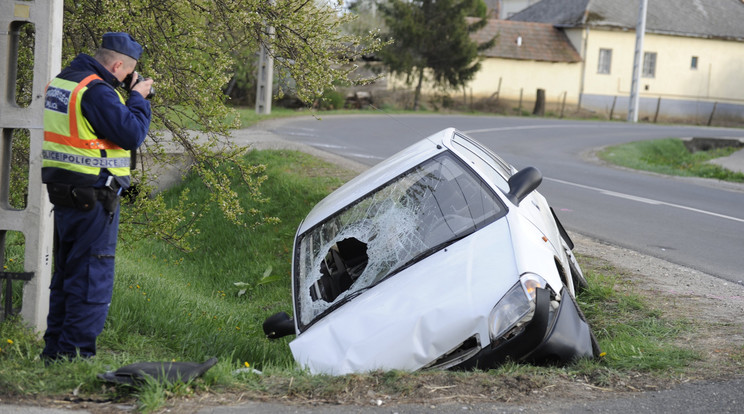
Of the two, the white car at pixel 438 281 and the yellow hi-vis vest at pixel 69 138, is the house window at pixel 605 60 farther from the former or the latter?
the yellow hi-vis vest at pixel 69 138

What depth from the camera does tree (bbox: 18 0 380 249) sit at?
6605 millimetres

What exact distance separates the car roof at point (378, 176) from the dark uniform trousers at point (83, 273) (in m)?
1.79

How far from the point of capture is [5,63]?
16.0 ft

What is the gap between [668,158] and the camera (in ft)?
81.6

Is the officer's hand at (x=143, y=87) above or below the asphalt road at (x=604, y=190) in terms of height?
above

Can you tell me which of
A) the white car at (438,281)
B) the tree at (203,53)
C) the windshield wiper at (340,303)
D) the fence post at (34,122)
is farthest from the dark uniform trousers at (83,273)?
the tree at (203,53)

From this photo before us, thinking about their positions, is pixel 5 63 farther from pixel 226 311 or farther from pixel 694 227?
pixel 694 227

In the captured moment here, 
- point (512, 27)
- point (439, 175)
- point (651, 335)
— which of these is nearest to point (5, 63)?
point (439, 175)

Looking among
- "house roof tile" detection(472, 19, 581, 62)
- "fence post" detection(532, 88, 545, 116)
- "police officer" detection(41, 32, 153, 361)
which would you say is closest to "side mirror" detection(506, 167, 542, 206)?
"police officer" detection(41, 32, 153, 361)

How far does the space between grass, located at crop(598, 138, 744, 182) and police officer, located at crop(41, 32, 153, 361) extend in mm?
15563

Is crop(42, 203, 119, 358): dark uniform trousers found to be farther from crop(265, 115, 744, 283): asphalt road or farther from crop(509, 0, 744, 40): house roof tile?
crop(509, 0, 744, 40): house roof tile

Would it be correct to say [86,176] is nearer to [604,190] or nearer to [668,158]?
[604,190]

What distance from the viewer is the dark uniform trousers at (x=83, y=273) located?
442 centimetres

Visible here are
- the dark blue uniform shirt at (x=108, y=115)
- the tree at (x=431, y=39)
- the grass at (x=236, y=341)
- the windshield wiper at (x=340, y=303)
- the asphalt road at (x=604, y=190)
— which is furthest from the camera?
the tree at (x=431, y=39)
